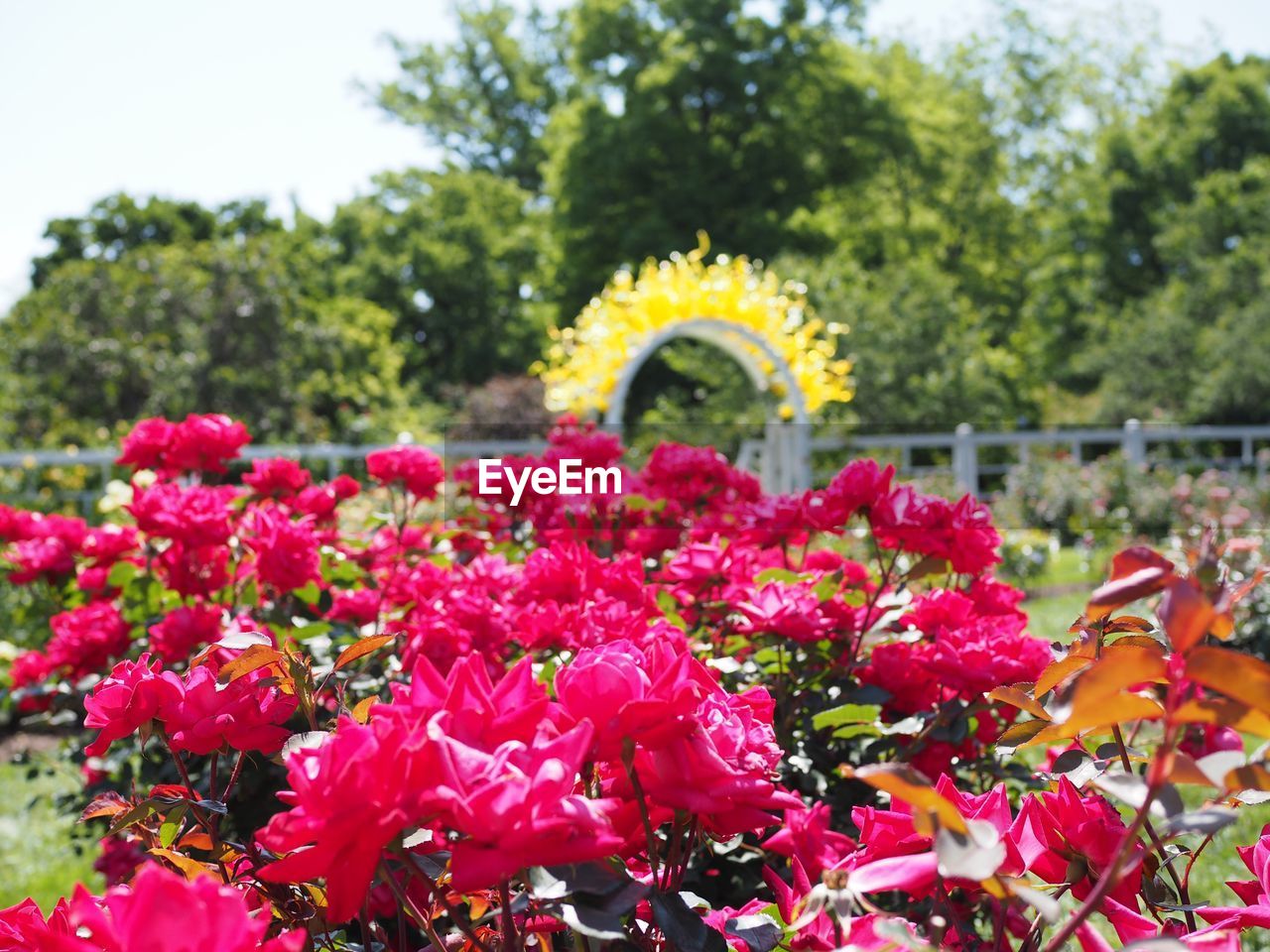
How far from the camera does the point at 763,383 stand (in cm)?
709

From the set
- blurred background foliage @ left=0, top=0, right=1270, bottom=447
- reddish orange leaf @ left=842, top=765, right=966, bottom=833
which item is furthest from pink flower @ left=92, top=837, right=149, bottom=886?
blurred background foliage @ left=0, top=0, right=1270, bottom=447

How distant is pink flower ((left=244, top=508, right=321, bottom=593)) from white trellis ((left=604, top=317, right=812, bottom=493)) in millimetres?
4428

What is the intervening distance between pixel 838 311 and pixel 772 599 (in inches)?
447

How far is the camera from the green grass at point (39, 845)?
125 inches

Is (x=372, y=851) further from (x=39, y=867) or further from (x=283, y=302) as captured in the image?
(x=283, y=302)

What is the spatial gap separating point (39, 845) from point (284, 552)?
99.7 inches

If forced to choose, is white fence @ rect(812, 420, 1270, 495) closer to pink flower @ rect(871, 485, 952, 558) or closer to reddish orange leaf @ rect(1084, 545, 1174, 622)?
pink flower @ rect(871, 485, 952, 558)

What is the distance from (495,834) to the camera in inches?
24.3

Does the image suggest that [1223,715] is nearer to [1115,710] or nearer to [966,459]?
[1115,710]

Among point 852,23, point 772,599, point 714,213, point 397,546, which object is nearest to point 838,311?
point 714,213

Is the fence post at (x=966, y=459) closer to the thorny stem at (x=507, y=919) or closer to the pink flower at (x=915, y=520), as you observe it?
the pink flower at (x=915, y=520)

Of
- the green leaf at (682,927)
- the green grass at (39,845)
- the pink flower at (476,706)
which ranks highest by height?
the pink flower at (476,706)

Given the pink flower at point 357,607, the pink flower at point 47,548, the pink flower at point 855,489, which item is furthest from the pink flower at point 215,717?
the pink flower at point 47,548

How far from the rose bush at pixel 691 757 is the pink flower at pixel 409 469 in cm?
33
